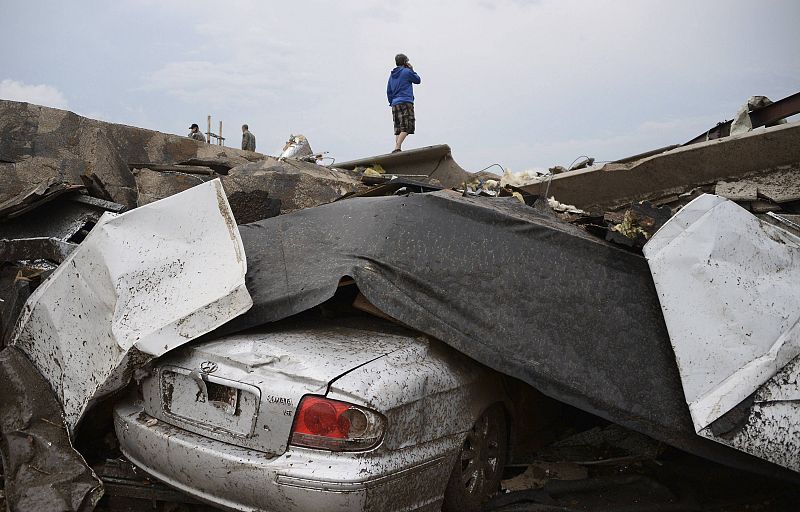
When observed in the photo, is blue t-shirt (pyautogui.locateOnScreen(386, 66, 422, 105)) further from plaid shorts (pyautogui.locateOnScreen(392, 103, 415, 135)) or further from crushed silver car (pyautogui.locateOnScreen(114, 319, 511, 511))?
crushed silver car (pyautogui.locateOnScreen(114, 319, 511, 511))

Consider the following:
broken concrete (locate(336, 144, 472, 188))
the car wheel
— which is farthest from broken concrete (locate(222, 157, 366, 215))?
the car wheel

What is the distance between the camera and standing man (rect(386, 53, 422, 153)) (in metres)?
10.0

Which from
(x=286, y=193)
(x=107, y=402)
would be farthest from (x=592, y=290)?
(x=286, y=193)

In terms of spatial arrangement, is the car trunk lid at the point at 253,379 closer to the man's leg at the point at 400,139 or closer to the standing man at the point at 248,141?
the man's leg at the point at 400,139

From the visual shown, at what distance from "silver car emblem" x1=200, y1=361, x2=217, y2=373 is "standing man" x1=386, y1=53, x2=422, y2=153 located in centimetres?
751

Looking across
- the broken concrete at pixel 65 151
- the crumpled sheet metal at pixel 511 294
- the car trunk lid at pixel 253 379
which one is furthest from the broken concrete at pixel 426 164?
the car trunk lid at pixel 253 379

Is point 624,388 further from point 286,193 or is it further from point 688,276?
point 286,193

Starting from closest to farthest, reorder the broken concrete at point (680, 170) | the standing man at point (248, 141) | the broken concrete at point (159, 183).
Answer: the broken concrete at point (680, 170), the broken concrete at point (159, 183), the standing man at point (248, 141)

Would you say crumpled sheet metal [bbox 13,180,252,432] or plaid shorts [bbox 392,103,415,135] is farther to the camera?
plaid shorts [bbox 392,103,415,135]

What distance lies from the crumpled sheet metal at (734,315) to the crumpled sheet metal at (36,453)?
277 centimetres

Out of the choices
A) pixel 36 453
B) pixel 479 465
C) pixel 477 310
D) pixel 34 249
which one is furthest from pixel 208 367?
pixel 34 249

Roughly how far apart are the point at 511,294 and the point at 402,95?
744 cm

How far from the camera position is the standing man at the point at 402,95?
10.0 metres

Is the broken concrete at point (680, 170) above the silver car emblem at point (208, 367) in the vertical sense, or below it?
above
